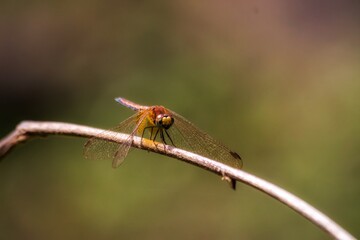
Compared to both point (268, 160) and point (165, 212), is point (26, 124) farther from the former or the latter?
point (268, 160)

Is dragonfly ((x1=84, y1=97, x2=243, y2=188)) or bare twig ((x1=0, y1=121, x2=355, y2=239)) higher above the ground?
dragonfly ((x1=84, y1=97, x2=243, y2=188))

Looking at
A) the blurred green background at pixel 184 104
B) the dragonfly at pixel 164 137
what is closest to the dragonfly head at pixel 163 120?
the dragonfly at pixel 164 137

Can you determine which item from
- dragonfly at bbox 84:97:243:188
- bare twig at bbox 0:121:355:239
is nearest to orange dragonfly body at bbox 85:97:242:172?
dragonfly at bbox 84:97:243:188

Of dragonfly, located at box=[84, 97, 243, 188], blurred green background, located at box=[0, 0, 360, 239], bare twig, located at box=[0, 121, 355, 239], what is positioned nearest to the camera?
bare twig, located at box=[0, 121, 355, 239]

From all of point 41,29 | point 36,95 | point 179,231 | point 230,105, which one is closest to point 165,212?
point 179,231

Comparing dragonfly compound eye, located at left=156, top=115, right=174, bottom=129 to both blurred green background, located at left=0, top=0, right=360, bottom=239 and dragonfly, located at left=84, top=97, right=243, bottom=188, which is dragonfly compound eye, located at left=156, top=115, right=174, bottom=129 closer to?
dragonfly, located at left=84, top=97, right=243, bottom=188

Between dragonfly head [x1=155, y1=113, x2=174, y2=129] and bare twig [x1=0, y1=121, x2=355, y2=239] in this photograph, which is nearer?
bare twig [x1=0, y1=121, x2=355, y2=239]

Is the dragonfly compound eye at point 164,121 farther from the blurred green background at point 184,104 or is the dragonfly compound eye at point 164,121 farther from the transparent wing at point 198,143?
the blurred green background at point 184,104

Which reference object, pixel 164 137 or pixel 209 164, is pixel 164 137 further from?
pixel 209 164
